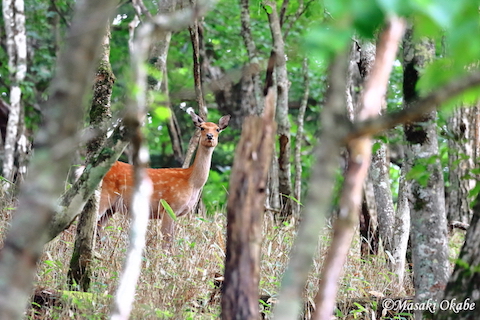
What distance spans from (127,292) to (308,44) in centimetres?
125

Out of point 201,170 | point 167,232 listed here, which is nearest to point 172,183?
point 201,170

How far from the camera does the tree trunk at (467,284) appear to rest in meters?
2.60

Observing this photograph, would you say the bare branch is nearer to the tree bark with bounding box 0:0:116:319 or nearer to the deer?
the tree bark with bounding box 0:0:116:319

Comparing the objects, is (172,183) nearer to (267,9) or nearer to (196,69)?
(196,69)

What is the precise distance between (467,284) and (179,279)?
2.58 metres

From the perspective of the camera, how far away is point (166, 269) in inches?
201

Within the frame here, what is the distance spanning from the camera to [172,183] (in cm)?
898

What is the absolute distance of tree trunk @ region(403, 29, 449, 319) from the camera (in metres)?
3.46

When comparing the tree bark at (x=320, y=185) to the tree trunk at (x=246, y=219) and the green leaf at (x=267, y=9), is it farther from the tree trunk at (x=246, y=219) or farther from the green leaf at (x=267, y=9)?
the green leaf at (x=267, y=9)

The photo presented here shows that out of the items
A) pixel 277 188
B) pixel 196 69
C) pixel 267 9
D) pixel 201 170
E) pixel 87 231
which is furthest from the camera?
pixel 277 188

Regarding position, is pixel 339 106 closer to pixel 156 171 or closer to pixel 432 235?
pixel 432 235

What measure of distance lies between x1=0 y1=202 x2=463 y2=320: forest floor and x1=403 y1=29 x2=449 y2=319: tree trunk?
54.0 inches

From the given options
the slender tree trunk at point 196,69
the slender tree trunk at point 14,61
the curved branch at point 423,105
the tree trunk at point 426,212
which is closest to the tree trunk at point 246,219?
the curved branch at point 423,105

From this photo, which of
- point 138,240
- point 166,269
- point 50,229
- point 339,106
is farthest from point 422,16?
point 166,269
